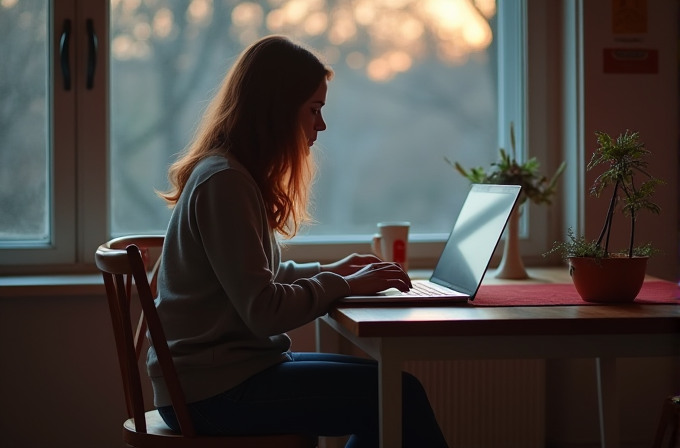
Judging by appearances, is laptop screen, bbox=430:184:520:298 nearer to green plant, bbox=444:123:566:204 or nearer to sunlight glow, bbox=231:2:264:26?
green plant, bbox=444:123:566:204

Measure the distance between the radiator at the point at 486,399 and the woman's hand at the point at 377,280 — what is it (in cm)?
79

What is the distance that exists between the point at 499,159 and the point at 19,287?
144cm

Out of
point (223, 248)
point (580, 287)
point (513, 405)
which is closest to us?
point (223, 248)

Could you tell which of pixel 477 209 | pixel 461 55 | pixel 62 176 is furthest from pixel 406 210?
pixel 62 176

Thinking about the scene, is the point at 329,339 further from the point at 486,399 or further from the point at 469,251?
the point at 469,251

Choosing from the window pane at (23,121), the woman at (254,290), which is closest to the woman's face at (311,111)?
the woman at (254,290)

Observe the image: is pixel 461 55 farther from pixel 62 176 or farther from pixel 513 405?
pixel 62 176

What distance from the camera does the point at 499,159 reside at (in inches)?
101

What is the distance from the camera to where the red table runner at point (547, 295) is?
4.80ft

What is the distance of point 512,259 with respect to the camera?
219 centimetres

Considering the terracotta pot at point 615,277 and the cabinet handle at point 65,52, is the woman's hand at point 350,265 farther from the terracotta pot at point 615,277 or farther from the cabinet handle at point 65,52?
the cabinet handle at point 65,52

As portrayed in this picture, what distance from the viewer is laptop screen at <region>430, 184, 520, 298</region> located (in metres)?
1.53

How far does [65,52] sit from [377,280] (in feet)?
4.18

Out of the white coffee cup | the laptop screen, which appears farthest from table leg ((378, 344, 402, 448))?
the white coffee cup
